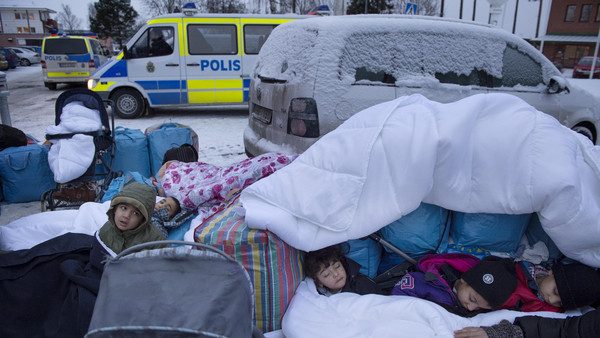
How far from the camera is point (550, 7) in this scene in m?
37.1

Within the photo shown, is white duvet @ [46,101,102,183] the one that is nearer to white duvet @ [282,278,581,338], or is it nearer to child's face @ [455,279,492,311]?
white duvet @ [282,278,581,338]

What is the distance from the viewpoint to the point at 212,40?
29.4ft

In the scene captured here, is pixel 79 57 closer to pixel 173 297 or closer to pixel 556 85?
pixel 556 85

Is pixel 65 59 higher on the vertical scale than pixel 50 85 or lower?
higher

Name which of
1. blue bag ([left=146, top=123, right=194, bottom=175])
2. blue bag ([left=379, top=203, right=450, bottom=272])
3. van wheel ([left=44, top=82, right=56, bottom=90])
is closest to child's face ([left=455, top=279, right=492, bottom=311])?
blue bag ([left=379, top=203, right=450, bottom=272])

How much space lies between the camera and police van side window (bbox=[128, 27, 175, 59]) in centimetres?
877

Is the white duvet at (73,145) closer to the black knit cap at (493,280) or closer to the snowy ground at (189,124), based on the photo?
the snowy ground at (189,124)

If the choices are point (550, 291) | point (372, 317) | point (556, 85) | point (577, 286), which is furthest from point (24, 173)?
point (556, 85)

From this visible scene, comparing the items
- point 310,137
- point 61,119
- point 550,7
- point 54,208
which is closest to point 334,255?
point 310,137

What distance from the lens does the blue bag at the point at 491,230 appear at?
231 cm

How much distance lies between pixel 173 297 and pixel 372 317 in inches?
41.5

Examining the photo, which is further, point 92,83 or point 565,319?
point 92,83

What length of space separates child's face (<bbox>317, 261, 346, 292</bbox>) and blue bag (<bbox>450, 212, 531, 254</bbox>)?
715 mm

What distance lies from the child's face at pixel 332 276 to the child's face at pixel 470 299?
0.60 metres
